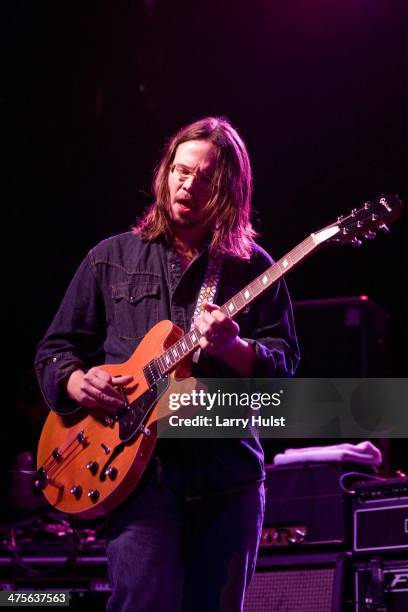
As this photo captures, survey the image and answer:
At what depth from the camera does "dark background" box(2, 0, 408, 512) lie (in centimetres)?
600

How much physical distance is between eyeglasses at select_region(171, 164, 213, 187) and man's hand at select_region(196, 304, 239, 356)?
632 millimetres

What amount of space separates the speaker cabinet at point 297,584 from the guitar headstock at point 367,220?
5.98 ft

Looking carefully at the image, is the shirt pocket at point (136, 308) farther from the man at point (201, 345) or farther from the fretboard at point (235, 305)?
the fretboard at point (235, 305)

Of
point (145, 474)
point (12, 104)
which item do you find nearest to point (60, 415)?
point (145, 474)

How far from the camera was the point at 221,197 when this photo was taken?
10.1 feet

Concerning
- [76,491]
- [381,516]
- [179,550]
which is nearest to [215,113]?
[381,516]

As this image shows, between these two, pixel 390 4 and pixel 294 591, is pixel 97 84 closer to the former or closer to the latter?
pixel 390 4

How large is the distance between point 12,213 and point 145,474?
4361 millimetres

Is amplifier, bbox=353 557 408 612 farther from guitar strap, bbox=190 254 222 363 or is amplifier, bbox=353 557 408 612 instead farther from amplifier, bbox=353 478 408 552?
guitar strap, bbox=190 254 222 363

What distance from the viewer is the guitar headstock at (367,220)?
288cm

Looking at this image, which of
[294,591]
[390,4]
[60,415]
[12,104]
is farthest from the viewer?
[12,104]

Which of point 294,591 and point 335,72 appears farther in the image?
point 335,72

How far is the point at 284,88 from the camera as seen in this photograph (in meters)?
6.31

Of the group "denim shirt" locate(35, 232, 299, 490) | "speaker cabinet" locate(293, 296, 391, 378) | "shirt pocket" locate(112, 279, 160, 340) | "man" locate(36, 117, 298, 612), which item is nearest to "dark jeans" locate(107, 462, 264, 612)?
"man" locate(36, 117, 298, 612)
